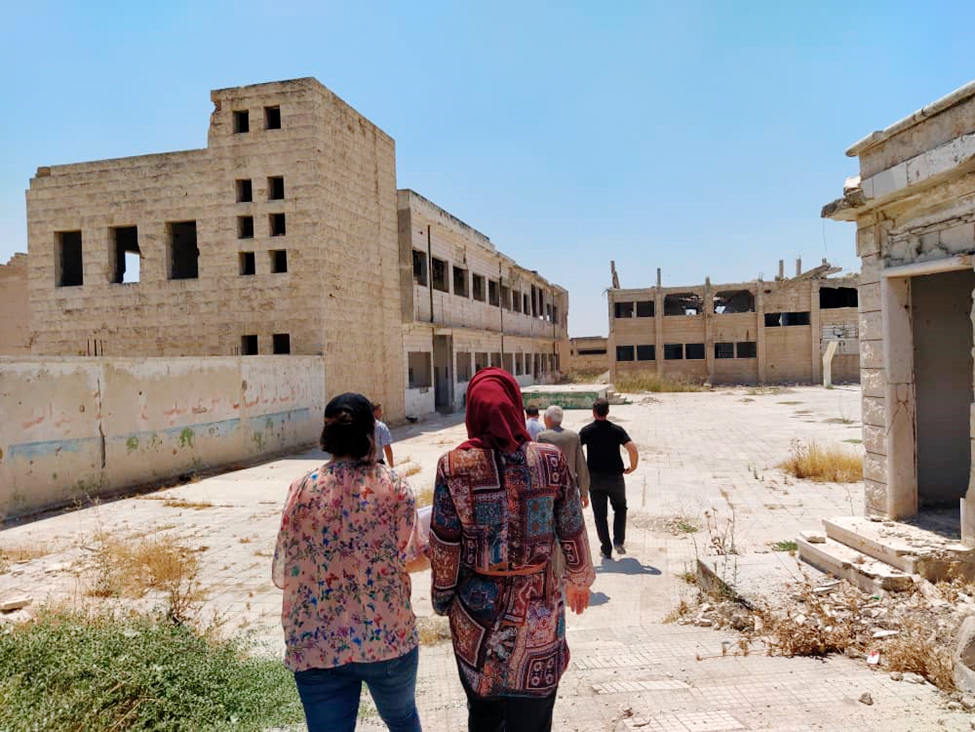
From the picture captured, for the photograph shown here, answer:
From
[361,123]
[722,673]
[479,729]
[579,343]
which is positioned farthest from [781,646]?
[579,343]

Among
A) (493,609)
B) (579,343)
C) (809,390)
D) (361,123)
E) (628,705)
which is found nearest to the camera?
(493,609)

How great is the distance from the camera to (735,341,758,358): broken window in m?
38.6

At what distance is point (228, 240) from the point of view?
18094 mm

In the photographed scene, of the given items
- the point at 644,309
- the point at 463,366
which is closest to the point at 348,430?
the point at 463,366

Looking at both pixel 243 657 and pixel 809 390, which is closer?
pixel 243 657

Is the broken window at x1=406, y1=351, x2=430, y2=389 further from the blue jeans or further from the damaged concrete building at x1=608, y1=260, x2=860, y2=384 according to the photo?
the blue jeans

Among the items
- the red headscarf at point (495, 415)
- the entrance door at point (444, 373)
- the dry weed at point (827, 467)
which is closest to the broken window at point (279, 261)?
the entrance door at point (444, 373)

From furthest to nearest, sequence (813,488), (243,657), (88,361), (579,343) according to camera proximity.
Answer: (579,343) → (88,361) → (813,488) → (243,657)

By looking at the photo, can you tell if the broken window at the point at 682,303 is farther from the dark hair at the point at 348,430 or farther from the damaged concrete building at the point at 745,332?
the dark hair at the point at 348,430

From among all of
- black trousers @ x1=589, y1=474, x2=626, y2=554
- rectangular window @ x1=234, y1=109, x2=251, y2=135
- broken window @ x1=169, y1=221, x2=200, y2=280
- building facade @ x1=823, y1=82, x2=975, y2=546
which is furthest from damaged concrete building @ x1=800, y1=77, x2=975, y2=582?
broken window @ x1=169, y1=221, x2=200, y2=280

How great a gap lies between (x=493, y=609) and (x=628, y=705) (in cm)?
158

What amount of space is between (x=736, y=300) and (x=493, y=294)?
1780cm

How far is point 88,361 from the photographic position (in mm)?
10562

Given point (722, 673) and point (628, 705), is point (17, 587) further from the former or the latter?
point (722, 673)
